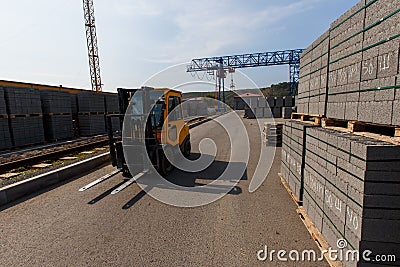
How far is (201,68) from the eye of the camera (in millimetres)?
44688

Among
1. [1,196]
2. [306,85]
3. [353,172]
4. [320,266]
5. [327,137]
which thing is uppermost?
[306,85]

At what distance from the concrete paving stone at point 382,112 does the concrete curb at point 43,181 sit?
6552 mm

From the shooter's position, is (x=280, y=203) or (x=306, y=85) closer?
(x=280, y=203)

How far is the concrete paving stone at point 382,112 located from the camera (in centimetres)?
235

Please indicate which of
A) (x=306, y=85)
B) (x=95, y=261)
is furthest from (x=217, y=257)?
(x=306, y=85)

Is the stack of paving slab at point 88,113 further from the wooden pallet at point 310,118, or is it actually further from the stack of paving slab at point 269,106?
the stack of paving slab at point 269,106

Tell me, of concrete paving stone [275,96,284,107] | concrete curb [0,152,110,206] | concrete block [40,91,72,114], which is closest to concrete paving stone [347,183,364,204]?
concrete curb [0,152,110,206]

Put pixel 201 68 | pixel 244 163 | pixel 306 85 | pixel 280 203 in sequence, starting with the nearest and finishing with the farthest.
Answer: pixel 280 203 < pixel 306 85 < pixel 244 163 < pixel 201 68

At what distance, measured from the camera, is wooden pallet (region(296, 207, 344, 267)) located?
2.64 meters

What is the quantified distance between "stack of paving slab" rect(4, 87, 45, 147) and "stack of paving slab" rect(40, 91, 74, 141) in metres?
0.70

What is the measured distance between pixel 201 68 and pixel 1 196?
43.1m

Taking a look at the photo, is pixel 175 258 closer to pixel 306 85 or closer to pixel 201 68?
pixel 306 85

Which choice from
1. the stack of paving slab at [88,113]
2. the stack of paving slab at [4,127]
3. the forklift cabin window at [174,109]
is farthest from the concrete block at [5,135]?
the forklift cabin window at [174,109]

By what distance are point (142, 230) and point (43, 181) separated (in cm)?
341
